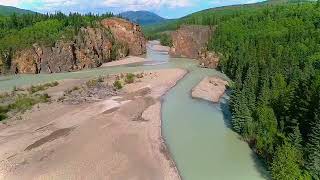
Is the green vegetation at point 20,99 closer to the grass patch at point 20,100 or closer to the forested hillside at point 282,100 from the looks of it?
the grass patch at point 20,100

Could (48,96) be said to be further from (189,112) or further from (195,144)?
(195,144)

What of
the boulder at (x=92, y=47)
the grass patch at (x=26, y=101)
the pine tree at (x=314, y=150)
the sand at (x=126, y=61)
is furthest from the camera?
the sand at (x=126, y=61)

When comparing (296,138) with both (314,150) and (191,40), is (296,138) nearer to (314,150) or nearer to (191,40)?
(314,150)

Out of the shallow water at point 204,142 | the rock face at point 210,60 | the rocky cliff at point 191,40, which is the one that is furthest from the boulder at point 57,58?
the shallow water at point 204,142

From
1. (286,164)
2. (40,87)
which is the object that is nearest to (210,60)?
(40,87)

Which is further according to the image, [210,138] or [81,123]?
[81,123]

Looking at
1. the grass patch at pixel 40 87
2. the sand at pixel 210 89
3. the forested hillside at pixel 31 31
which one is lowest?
the sand at pixel 210 89

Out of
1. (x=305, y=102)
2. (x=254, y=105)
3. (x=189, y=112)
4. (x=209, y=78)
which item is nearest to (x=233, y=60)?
(x=209, y=78)
